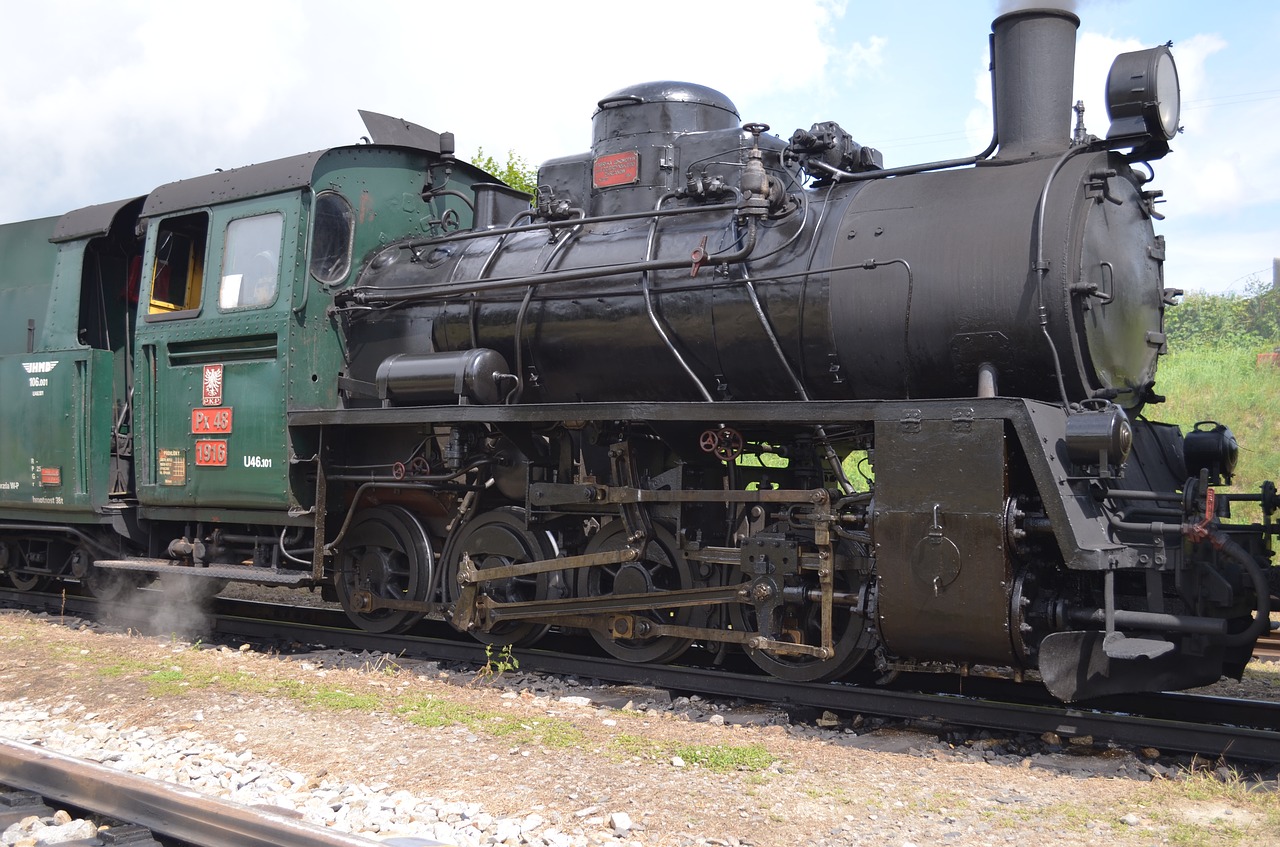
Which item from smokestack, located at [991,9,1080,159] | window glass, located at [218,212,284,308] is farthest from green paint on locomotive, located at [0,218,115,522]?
smokestack, located at [991,9,1080,159]

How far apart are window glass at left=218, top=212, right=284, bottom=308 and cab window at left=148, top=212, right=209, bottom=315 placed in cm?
62

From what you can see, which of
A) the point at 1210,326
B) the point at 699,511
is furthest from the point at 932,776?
the point at 1210,326

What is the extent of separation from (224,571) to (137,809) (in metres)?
3.83

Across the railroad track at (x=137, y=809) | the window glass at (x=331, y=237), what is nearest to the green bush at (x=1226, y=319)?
the window glass at (x=331, y=237)

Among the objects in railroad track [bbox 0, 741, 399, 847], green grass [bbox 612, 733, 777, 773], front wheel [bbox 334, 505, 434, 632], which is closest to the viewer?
railroad track [bbox 0, 741, 399, 847]

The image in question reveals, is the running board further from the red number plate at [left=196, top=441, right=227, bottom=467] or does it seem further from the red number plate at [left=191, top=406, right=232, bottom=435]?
the red number plate at [left=191, top=406, right=232, bottom=435]

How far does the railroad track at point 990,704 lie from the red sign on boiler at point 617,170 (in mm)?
3016

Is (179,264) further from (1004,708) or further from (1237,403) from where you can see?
(1237,403)

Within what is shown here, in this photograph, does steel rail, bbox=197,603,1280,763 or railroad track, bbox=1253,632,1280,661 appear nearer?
steel rail, bbox=197,603,1280,763

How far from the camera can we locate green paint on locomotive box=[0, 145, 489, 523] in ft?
23.7

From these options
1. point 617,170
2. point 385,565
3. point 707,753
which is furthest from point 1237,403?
point 707,753

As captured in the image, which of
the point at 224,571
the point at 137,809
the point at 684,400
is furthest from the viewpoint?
the point at 224,571

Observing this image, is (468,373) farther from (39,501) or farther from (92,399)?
(39,501)

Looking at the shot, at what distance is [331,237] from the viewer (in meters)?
7.46
